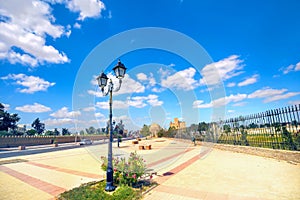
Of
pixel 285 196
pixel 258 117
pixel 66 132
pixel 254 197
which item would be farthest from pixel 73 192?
pixel 66 132

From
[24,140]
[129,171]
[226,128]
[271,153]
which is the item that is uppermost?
[226,128]

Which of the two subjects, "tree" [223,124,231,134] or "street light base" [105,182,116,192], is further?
"tree" [223,124,231,134]

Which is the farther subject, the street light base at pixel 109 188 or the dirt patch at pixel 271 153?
the dirt patch at pixel 271 153

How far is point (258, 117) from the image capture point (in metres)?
9.93

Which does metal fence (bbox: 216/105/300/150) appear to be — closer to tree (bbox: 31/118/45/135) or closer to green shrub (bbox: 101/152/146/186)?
green shrub (bbox: 101/152/146/186)

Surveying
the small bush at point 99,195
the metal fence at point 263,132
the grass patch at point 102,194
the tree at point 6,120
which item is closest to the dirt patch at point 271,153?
the metal fence at point 263,132

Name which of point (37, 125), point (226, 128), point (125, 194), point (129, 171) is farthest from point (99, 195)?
point (37, 125)

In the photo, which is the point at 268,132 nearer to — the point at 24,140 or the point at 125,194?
the point at 125,194

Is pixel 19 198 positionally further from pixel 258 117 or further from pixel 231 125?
pixel 231 125

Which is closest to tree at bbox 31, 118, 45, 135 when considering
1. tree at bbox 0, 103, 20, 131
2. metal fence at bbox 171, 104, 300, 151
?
tree at bbox 0, 103, 20, 131

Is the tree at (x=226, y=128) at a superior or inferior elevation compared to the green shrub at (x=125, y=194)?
superior

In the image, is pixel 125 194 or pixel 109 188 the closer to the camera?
pixel 125 194

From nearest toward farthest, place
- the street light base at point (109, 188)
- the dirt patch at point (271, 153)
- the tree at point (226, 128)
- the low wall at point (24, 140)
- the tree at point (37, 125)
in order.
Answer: the street light base at point (109, 188) → the dirt patch at point (271, 153) → the tree at point (226, 128) → the low wall at point (24, 140) → the tree at point (37, 125)

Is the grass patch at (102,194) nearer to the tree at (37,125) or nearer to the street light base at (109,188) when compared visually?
the street light base at (109,188)
